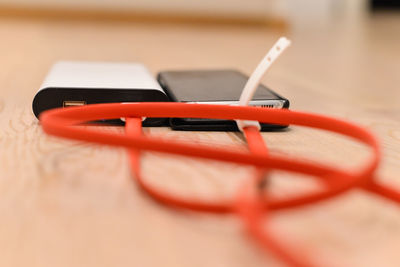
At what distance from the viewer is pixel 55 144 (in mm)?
490

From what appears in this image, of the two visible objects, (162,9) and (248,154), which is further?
(162,9)

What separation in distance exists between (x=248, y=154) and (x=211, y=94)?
0.76ft

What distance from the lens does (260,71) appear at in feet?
1.66

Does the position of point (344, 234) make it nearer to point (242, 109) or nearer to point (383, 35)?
point (242, 109)

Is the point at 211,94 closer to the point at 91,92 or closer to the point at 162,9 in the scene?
the point at 91,92

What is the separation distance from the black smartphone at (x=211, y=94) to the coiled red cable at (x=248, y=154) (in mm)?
32

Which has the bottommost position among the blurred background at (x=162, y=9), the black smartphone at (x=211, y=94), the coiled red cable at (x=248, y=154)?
the blurred background at (x=162, y=9)

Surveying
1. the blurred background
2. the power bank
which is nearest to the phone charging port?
the power bank

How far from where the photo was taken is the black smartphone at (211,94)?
0.55 m

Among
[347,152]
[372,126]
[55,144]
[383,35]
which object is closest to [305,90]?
[372,126]

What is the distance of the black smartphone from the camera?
550mm

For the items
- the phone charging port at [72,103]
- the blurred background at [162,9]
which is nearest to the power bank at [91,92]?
the phone charging port at [72,103]

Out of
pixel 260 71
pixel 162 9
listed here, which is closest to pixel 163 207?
pixel 260 71

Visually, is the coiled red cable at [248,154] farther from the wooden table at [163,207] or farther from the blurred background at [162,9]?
the blurred background at [162,9]
